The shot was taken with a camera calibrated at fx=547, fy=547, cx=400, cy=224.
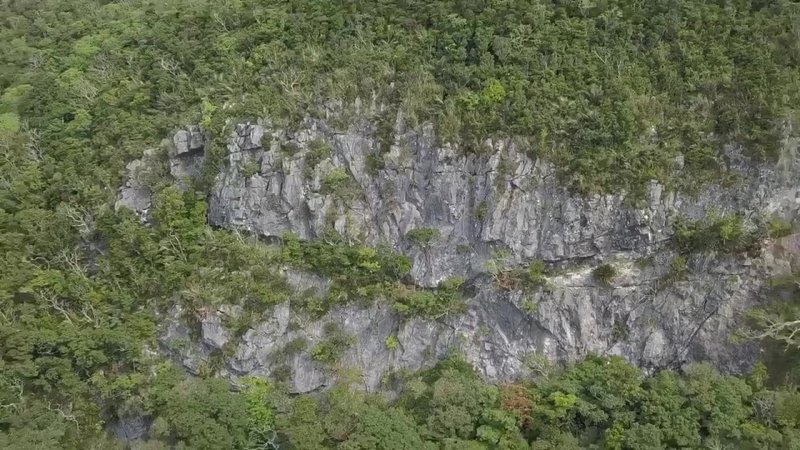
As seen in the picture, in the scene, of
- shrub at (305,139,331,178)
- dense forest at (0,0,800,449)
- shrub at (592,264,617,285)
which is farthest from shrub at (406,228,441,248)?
shrub at (592,264,617,285)

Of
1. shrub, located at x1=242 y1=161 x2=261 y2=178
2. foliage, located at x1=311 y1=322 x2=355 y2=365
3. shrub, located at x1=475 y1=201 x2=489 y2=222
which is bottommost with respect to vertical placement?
foliage, located at x1=311 y1=322 x2=355 y2=365

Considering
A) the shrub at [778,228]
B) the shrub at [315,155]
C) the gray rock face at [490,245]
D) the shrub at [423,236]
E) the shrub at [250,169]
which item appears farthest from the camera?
the shrub at [250,169]

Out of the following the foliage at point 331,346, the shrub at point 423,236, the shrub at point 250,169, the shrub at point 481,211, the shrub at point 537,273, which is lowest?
the foliage at point 331,346

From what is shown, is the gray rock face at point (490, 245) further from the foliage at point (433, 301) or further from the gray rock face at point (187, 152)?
the gray rock face at point (187, 152)

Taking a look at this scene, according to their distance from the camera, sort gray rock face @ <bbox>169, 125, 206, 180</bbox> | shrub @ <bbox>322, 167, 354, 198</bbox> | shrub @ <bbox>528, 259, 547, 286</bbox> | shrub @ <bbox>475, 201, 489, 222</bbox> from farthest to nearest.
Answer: gray rock face @ <bbox>169, 125, 206, 180</bbox> < shrub @ <bbox>322, 167, 354, 198</bbox> < shrub @ <bbox>475, 201, 489, 222</bbox> < shrub @ <bbox>528, 259, 547, 286</bbox>

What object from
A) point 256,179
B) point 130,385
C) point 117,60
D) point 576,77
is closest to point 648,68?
point 576,77

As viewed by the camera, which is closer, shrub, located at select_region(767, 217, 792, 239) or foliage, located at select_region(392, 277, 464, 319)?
shrub, located at select_region(767, 217, 792, 239)

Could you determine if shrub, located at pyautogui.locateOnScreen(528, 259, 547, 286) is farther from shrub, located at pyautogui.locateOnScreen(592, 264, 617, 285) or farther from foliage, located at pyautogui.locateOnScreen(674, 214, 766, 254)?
foliage, located at pyautogui.locateOnScreen(674, 214, 766, 254)

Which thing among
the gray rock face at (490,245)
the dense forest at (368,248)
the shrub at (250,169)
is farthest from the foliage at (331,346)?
the shrub at (250,169)
